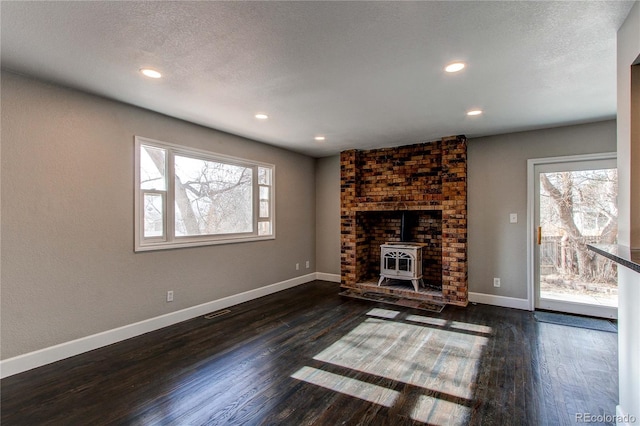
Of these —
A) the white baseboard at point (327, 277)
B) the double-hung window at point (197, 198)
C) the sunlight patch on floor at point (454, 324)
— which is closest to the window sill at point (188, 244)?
the double-hung window at point (197, 198)

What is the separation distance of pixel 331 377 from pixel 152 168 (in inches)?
117

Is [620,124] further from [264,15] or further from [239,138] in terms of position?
[239,138]

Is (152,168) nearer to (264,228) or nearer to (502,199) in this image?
(264,228)

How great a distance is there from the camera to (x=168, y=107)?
130 inches

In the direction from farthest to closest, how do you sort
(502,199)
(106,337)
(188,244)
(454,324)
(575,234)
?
(502,199) < (575,234) < (188,244) < (454,324) < (106,337)

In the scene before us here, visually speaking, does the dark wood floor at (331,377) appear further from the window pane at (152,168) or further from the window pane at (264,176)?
the window pane at (264,176)

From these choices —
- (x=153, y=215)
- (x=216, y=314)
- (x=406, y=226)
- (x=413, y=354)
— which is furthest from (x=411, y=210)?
(x=153, y=215)

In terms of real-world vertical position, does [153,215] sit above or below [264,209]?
below

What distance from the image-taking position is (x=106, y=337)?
3043 millimetres

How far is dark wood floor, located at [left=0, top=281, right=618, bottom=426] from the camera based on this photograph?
2.01 m

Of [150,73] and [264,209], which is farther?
[264,209]

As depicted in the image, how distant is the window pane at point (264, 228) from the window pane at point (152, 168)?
5.52 feet

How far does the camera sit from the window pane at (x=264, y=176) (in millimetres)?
4983

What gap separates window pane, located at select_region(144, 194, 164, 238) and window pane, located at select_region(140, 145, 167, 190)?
0.13 m
